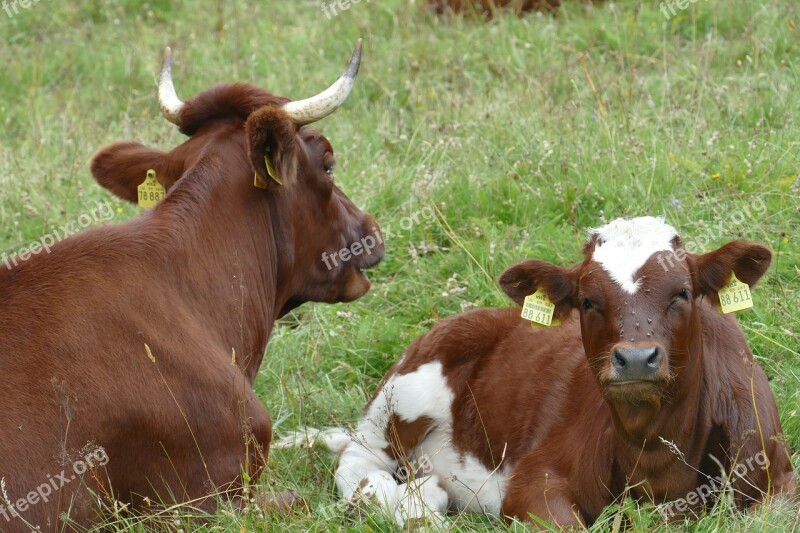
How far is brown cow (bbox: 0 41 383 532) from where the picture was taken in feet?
15.2

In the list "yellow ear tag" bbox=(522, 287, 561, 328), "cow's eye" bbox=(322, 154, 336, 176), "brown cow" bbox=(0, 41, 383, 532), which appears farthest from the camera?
"cow's eye" bbox=(322, 154, 336, 176)

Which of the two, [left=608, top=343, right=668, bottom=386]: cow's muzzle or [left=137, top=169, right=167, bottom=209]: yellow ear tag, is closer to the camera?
[left=608, top=343, right=668, bottom=386]: cow's muzzle

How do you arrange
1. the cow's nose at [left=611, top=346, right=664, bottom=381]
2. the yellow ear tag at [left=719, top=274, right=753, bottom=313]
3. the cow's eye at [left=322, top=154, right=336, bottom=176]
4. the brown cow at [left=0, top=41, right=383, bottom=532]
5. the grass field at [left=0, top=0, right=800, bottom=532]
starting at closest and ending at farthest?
the cow's nose at [left=611, top=346, right=664, bottom=381]
the brown cow at [left=0, top=41, right=383, bottom=532]
the yellow ear tag at [left=719, top=274, right=753, bottom=313]
the cow's eye at [left=322, top=154, right=336, bottom=176]
the grass field at [left=0, top=0, right=800, bottom=532]

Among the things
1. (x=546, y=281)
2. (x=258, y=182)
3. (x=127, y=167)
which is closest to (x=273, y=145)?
(x=258, y=182)

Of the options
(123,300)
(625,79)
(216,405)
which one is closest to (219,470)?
(216,405)

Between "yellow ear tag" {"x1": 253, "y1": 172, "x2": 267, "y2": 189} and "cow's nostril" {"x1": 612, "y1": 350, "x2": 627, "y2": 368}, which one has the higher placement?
"yellow ear tag" {"x1": 253, "y1": 172, "x2": 267, "y2": 189}

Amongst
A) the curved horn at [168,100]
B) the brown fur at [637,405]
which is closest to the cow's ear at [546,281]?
the brown fur at [637,405]

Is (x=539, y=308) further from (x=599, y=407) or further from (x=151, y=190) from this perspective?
(x=151, y=190)

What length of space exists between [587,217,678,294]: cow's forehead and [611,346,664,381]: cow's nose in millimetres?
341

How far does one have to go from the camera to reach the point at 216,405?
16.3ft

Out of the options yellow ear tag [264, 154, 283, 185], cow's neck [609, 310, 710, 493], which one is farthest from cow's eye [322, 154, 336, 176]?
cow's neck [609, 310, 710, 493]

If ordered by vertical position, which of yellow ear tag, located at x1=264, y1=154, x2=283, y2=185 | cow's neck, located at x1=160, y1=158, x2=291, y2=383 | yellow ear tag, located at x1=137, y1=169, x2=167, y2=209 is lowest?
cow's neck, located at x1=160, y1=158, x2=291, y2=383

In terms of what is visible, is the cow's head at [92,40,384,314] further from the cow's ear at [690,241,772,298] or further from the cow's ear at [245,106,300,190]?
the cow's ear at [690,241,772,298]

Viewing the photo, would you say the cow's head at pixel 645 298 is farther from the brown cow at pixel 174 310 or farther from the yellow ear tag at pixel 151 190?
the yellow ear tag at pixel 151 190
